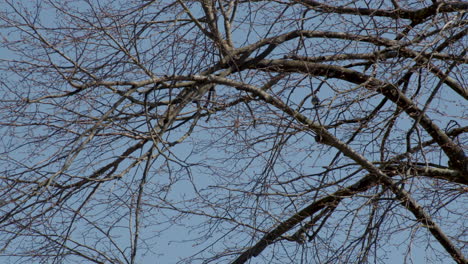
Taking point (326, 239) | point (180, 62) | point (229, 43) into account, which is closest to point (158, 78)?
point (180, 62)

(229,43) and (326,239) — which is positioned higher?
(229,43)

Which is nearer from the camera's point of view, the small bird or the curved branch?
the small bird

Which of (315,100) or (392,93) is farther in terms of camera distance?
(392,93)

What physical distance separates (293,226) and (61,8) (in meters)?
3.04

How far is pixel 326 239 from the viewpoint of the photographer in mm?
7043

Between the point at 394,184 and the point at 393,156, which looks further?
the point at 393,156

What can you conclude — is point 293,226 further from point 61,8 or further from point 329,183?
point 61,8

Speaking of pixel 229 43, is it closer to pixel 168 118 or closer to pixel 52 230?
pixel 168 118

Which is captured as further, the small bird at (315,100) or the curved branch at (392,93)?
the curved branch at (392,93)

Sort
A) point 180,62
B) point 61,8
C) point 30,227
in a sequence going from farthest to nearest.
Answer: point 61,8 < point 180,62 < point 30,227

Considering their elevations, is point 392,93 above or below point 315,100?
above

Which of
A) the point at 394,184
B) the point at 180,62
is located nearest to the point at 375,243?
the point at 394,184


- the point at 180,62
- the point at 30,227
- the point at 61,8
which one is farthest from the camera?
the point at 61,8

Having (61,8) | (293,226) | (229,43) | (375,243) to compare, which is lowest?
(375,243)
